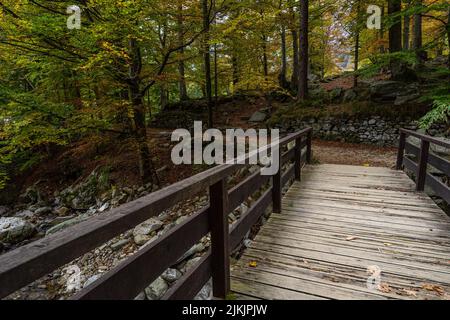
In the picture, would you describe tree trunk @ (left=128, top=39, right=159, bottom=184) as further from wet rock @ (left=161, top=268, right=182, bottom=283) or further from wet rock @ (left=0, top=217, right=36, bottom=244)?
wet rock @ (left=0, top=217, right=36, bottom=244)

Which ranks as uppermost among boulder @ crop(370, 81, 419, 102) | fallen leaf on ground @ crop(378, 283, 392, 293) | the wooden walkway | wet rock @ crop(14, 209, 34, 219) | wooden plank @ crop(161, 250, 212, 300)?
boulder @ crop(370, 81, 419, 102)

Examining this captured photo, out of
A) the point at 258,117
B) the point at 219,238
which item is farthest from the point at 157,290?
the point at 258,117

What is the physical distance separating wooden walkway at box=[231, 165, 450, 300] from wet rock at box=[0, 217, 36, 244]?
7.90 m

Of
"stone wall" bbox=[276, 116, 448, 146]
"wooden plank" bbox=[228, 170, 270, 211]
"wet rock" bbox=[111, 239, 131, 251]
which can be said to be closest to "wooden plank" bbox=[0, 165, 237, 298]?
"wooden plank" bbox=[228, 170, 270, 211]

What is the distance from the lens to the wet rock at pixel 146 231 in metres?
6.38

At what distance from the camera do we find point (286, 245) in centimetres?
323

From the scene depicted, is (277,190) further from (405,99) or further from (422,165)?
(405,99)

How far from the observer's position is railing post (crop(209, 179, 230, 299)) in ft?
7.19

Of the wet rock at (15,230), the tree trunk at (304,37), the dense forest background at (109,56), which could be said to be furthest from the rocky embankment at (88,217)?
the tree trunk at (304,37)

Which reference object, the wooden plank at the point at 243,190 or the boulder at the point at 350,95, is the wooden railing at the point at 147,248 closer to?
the wooden plank at the point at 243,190

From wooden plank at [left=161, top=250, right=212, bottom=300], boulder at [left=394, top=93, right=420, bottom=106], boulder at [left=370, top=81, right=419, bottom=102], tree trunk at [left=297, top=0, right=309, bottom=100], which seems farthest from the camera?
tree trunk at [left=297, top=0, right=309, bottom=100]

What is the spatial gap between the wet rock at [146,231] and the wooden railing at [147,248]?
4.10 m

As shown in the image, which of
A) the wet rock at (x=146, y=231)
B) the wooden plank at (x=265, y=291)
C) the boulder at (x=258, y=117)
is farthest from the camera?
the boulder at (x=258, y=117)

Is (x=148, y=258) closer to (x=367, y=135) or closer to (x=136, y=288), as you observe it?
(x=136, y=288)
